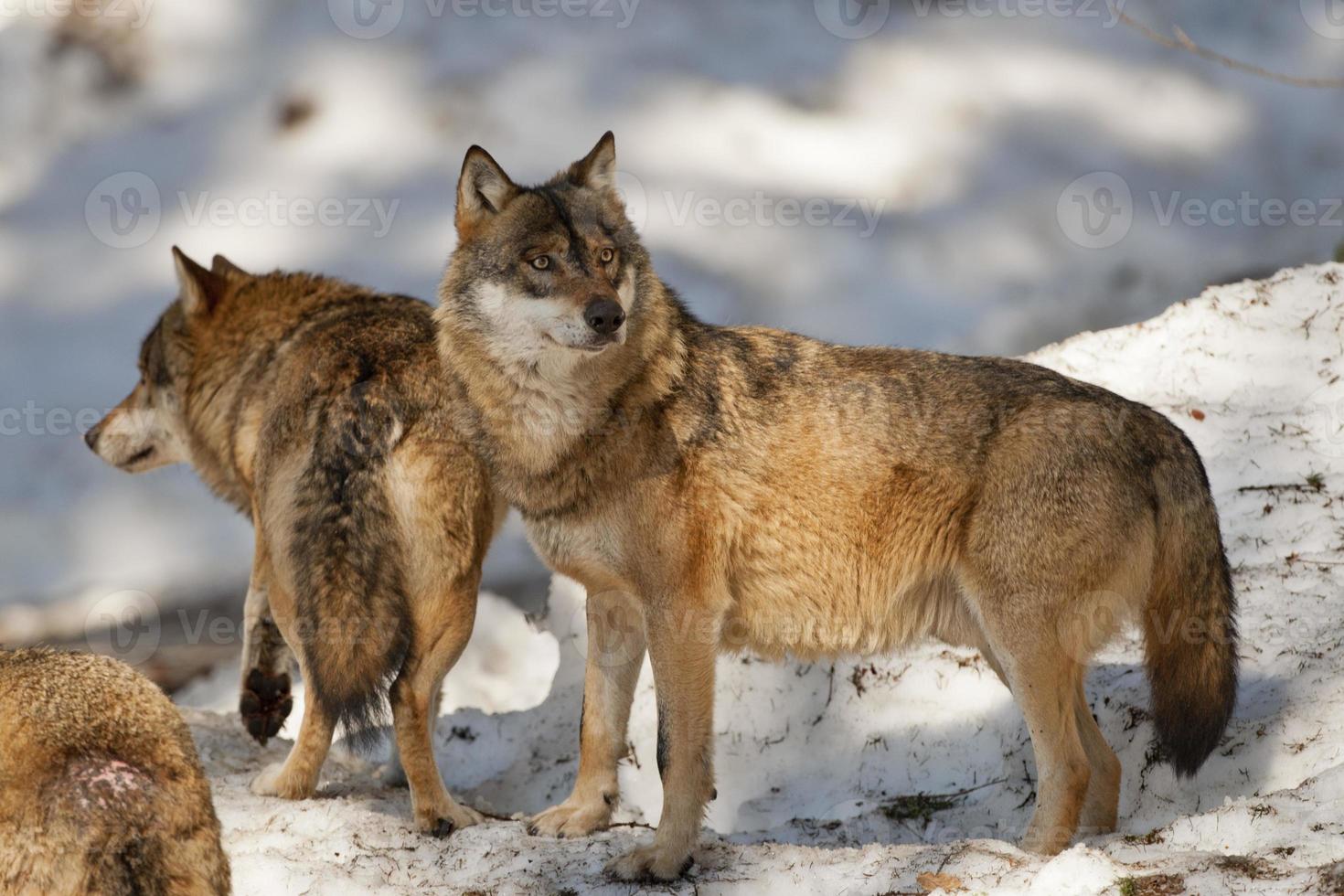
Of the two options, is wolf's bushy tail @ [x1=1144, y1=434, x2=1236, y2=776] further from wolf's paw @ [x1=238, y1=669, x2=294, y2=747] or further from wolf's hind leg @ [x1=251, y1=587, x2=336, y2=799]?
wolf's paw @ [x1=238, y1=669, x2=294, y2=747]

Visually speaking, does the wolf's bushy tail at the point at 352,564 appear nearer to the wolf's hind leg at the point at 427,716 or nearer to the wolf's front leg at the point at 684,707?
the wolf's hind leg at the point at 427,716

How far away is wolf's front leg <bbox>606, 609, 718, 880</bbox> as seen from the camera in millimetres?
5133

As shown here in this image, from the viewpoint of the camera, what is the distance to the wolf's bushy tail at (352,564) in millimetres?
5730

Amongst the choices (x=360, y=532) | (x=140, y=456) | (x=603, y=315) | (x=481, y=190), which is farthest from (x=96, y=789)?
(x=140, y=456)

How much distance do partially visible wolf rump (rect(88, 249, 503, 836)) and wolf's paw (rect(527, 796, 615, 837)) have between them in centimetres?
36

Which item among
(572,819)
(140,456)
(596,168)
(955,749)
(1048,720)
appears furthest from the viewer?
(140,456)

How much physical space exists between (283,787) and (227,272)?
316 centimetres

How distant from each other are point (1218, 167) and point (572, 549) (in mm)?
8938

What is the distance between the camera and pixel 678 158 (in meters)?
12.0

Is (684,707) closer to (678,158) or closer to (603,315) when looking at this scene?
(603,315)

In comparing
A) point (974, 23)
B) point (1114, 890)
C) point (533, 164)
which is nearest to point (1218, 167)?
point (974, 23)

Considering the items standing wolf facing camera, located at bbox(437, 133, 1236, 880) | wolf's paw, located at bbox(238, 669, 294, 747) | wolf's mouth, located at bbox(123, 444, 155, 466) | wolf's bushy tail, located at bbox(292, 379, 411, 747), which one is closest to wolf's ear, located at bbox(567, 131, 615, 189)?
standing wolf facing camera, located at bbox(437, 133, 1236, 880)

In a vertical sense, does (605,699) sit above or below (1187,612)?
below

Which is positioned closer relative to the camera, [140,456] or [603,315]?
[603,315]
